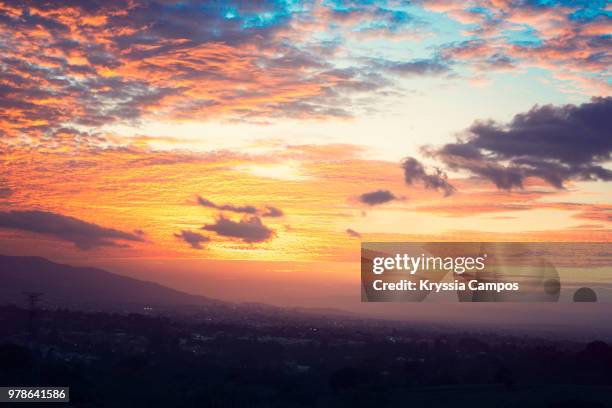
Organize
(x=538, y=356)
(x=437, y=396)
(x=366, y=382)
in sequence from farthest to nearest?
(x=538, y=356)
(x=366, y=382)
(x=437, y=396)

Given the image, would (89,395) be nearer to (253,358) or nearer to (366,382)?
(366,382)

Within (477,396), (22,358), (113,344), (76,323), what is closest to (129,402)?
(22,358)

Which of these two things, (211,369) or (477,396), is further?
(211,369)

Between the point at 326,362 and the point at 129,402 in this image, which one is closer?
the point at 129,402

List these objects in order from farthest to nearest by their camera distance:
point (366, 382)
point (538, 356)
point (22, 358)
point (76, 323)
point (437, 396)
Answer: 1. point (76, 323)
2. point (538, 356)
3. point (22, 358)
4. point (366, 382)
5. point (437, 396)

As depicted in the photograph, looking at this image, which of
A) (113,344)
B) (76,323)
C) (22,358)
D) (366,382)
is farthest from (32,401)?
(76,323)

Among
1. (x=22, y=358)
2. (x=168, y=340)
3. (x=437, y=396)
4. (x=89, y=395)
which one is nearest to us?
(x=437, y=396)

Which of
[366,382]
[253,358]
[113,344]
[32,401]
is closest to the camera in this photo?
[32,401]

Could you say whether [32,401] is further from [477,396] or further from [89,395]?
[477,396]
